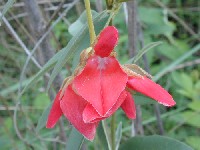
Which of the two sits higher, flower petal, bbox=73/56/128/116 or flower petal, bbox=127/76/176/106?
flower petal, bbox=73/56/128/116

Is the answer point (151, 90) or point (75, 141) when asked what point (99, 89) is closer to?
point (151, 90)

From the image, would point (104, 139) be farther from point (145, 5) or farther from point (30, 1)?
point (145, 5)

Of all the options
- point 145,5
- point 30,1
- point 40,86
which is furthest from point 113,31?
point 145,5

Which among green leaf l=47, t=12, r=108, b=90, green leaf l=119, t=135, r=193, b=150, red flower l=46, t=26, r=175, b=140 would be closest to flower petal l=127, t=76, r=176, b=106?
red flower l=46, t=26, r=175, b=140

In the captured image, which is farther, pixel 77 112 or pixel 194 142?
pixel 194 142

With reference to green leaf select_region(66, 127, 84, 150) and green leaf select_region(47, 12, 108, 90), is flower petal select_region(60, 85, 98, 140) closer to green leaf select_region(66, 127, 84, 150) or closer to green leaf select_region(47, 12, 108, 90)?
green leaf select_region(47, 12, 108, 90)

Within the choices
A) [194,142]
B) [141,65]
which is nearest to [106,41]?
[194,142]
